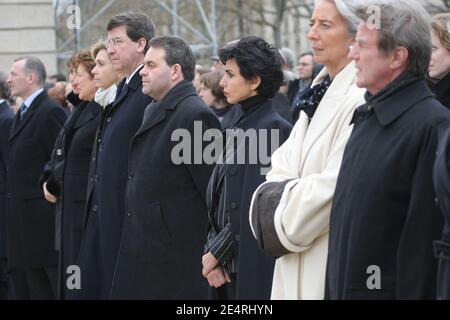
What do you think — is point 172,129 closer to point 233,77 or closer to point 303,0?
point 233,77

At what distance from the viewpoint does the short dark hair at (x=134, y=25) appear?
8227 millimetres

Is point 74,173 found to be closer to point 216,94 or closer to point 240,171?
point 216,94

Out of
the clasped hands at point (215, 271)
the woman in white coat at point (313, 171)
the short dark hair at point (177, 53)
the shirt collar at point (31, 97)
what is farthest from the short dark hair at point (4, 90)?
the woman in white coat at point (313, 171)

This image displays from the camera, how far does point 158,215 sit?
7.22 m

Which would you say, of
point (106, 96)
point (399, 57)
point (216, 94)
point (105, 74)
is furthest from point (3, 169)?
point (399, 57)

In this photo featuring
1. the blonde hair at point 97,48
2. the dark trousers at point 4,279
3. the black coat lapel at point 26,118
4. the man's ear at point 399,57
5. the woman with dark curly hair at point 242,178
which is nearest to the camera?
the man's ear at point 399,57

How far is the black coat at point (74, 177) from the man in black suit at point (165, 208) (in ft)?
4.55

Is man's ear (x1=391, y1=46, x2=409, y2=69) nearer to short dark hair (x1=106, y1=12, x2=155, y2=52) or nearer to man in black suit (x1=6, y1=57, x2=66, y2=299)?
short dark hair (x1=106, y1=12, x2=155, y2=52)

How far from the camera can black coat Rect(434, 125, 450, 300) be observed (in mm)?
4191

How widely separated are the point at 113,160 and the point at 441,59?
260 centimetres

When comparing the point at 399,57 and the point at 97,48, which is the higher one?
the point at 97,48

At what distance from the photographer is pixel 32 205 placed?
10.2 metres

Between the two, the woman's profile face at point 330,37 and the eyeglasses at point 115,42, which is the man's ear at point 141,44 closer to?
the eyeglasses at point 115,42
